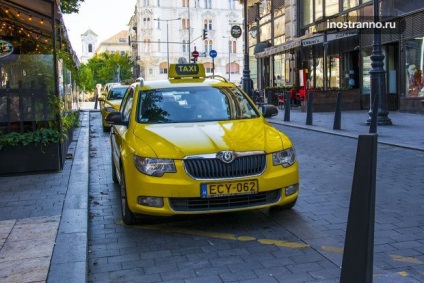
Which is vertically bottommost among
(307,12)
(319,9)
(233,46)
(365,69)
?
(365,69)

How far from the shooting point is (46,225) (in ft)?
17.4

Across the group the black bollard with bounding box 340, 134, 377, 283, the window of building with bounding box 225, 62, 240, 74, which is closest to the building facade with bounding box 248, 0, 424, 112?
the black bollard with bounding box 340, 134, 377, 283

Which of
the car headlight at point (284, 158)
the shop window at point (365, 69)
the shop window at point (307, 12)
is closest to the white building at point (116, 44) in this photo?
the shop window at point (307, 12)

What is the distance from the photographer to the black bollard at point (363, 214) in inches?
111

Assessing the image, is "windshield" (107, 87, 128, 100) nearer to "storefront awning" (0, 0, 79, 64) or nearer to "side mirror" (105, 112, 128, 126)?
"storefront awning" (0, 0, 79, 64)

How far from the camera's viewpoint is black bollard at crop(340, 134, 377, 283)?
2.81 meters

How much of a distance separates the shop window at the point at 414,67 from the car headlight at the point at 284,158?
14.3 m

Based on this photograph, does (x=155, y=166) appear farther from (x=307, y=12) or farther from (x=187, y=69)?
(x=307, y=12)

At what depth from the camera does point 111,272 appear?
165 inches

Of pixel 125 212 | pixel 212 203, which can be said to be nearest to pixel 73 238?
pixel 125 212

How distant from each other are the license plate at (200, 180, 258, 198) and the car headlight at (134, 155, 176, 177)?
371 millimetres

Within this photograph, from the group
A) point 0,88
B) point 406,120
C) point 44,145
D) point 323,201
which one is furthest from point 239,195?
point 406,120

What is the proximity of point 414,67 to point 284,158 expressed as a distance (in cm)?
1498

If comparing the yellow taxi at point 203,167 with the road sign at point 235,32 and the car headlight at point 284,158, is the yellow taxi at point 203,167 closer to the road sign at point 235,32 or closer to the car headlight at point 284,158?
the car headlight at point 284,158
